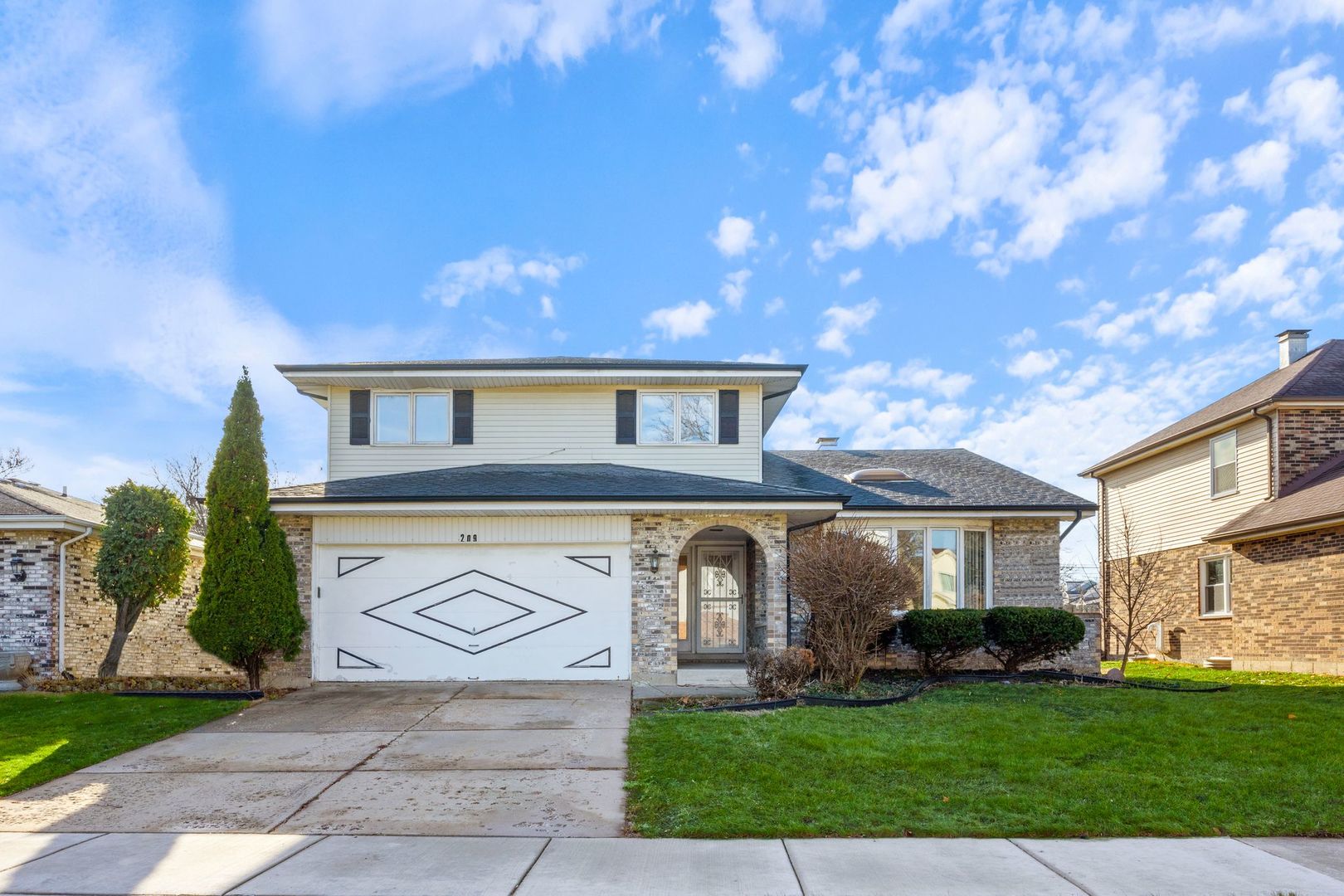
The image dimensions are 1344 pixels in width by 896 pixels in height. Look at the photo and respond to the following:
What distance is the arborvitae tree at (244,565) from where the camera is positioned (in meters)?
12.3

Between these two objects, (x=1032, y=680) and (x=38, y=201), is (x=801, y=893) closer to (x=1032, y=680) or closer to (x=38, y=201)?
(x=1032, y=680)

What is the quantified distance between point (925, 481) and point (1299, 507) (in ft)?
20.5

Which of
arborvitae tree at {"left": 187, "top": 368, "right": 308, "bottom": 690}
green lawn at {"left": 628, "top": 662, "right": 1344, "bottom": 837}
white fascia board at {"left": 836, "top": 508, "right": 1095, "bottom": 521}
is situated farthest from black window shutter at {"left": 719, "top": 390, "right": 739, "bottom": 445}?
arborvitae tree at {"left": 187, "top": 368, "right": 308, "bottom": 690}

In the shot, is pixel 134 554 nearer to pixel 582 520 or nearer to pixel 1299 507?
pixel 582 520

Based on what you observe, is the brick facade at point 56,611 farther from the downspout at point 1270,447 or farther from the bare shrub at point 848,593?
the downspout at point 1270,447

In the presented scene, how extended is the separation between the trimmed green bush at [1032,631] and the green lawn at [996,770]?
254cm

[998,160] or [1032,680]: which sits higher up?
[998,160]

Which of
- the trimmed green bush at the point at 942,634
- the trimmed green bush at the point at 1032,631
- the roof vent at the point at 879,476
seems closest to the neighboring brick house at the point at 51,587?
the trimmed green bush at the point at 942,634

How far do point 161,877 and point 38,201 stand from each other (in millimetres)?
12909

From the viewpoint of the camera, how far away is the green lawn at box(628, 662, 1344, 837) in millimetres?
6242

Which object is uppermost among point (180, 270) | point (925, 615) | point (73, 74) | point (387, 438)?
point (73, 74)

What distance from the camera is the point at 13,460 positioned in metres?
29.1

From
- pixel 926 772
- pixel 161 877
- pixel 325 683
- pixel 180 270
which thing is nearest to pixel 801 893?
pixel 926 772

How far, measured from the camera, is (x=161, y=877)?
529cm
